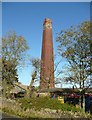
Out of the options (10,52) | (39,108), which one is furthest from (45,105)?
(10,52)

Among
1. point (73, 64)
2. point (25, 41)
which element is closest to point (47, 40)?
point (25, 41)

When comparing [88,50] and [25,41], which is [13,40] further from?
[88,50]

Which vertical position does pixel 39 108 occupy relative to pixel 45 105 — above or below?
below

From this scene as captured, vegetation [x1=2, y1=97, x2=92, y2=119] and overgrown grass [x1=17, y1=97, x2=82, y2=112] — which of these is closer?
vegetation [x1=2, y1=97, x2=92, y2=119]

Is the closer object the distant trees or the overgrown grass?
the overgrown grass

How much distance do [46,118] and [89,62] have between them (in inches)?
494

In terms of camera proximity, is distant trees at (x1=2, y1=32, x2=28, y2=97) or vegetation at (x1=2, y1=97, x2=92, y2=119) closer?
vegetation at (x1=2, y1=97, x2=92, y2=119)

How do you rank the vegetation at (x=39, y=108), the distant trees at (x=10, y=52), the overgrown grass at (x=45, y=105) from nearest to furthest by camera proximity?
the vegetation at (x=39, y=108) < the overgrown grass at (x=45, y=105) < the distant trees at (x=10, y=52)

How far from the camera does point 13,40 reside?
4572 centimetres

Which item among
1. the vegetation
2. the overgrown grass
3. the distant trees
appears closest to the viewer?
the vegetation

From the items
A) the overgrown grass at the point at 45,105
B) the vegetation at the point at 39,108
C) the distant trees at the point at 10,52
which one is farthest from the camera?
the distant trees at the point at 10,52

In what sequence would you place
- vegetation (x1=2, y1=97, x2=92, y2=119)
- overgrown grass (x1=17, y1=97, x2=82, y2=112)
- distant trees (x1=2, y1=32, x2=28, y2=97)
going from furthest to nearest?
distant trees (x1=2, y1=32, x2=28, y2=97)
overgrown grass (x1=17, y1=97, x2=82, y2=112)
vegetation (x1=2, y1=97, x2=92, y2=119)

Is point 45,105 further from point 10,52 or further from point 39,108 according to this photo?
point 10,52

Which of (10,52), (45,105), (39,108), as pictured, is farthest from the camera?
(10,52)
